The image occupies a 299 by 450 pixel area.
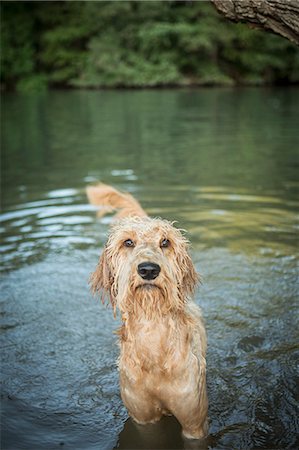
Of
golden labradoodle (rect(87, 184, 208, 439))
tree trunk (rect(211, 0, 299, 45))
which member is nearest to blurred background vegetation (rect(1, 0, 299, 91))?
tree trunk (rect(211, 0, 299, 45))

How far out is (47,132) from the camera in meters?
19.0

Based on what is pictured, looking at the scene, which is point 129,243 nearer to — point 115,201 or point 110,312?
point 115,201

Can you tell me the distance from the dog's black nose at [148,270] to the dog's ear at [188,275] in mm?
434

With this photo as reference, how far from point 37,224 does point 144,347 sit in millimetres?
5557

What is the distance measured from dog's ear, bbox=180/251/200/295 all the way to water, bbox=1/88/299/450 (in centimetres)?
109

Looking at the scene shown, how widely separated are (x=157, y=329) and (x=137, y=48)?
1643 inches

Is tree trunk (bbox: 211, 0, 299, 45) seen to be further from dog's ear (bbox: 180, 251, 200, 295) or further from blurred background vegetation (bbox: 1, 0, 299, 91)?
blurred background vegetation (bbox: 1, 0, 299, 91)

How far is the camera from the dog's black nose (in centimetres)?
303

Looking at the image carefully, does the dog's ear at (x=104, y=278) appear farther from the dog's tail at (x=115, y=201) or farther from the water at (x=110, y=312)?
A: the dog's tail at (x=115, y=201)

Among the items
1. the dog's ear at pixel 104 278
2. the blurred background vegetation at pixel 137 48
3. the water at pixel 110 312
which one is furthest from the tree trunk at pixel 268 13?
the blurred background vegetation at pixel 137 48

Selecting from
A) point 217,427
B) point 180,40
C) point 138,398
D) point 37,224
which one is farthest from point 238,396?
point 180,40

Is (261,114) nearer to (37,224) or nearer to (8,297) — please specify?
(37,224)

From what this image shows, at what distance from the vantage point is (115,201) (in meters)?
5.08

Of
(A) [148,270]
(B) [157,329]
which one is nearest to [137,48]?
(B) [157,329]
